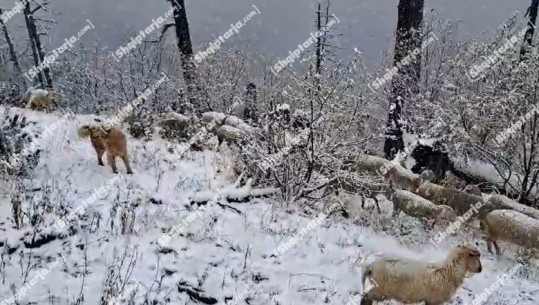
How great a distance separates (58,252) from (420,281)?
3.06 m

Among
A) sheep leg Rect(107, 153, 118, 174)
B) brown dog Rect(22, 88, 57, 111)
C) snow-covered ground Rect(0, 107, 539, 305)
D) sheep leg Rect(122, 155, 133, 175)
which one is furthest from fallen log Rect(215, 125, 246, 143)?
brown dog Rect(22, 88, 57, 111)

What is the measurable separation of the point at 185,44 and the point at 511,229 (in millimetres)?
9883

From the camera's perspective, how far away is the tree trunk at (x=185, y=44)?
13.7 meters

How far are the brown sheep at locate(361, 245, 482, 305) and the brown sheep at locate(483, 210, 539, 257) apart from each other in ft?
7.92

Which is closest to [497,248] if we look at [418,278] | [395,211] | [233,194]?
[395,211]

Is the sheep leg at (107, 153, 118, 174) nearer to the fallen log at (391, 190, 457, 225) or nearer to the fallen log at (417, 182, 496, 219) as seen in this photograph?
the fallen log at (391, 190, 457, 225)

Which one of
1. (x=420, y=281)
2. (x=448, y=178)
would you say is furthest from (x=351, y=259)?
(x=448, y=178)

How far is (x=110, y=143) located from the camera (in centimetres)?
649

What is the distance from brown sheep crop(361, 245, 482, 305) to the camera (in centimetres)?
459

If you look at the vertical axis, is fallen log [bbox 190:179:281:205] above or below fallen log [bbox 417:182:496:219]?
above

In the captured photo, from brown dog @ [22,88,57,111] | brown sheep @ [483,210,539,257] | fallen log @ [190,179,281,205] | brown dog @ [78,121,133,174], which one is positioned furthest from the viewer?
brown dog @ [22,88,57,111]

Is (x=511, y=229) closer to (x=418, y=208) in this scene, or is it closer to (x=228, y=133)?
(x=418, y=208)

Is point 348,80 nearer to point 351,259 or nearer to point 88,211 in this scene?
point 351,259

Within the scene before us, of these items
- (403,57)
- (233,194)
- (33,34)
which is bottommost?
(233,194)
